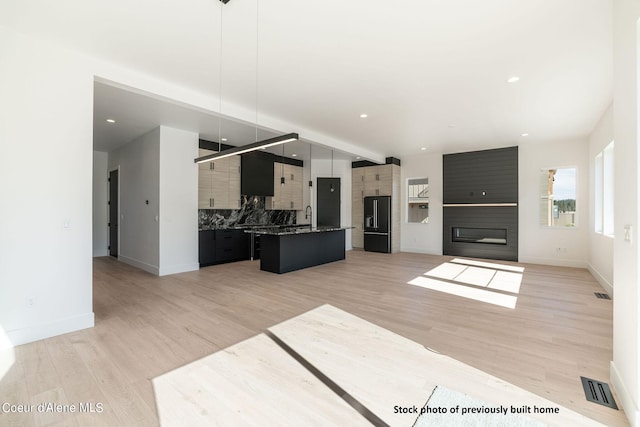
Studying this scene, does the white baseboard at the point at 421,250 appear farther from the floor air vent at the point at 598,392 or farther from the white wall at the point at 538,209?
the floor air vent at the point at 598,392

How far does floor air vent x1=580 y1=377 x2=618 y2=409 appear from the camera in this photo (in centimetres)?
186

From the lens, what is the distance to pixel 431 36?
2717 millimetres

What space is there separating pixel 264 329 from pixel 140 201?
4.69 m

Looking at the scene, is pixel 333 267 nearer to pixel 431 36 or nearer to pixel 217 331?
pixel 217 331

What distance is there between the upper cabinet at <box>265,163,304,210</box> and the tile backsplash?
299 mm

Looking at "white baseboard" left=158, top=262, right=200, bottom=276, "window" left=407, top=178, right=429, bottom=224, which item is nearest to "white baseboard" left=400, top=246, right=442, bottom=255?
"window" left=407, top=178, right=429, bottom=224

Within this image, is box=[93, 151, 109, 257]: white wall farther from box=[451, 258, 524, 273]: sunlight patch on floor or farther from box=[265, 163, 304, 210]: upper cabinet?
box=[451, 258, 524, 273]: sunlight patch on floor

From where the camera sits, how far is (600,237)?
5172mm

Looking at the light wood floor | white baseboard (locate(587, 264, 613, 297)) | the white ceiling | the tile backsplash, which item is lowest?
the light wood floor

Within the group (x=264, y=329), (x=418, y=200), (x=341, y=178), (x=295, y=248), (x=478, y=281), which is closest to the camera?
(x=264, y=329)

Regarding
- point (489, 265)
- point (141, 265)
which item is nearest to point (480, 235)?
point (489, 265)

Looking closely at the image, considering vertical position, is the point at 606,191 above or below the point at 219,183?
below

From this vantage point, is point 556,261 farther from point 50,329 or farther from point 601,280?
point 50,329

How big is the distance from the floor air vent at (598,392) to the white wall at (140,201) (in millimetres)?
6058
